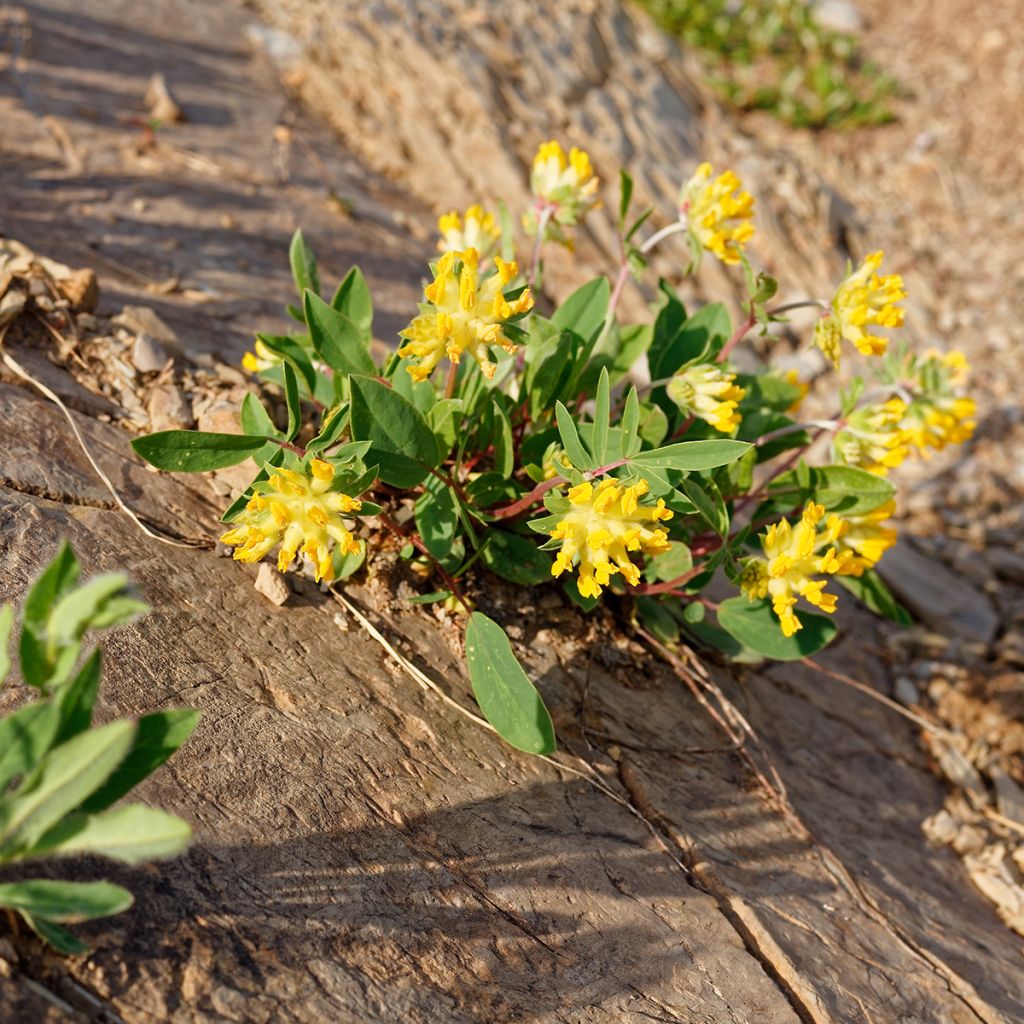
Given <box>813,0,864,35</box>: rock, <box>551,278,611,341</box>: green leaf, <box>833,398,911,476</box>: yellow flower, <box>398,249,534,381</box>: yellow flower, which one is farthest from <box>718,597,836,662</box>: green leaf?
<box>813,0,864,35</box>: rock

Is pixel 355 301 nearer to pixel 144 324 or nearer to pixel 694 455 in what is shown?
pixel 144 324

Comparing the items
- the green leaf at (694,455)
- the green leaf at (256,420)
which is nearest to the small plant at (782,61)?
the green leaf at (694,455)

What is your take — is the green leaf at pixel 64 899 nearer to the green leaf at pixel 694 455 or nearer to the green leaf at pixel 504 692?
the green leaf at pixel 504 692

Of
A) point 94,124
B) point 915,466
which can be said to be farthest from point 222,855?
point 915,466

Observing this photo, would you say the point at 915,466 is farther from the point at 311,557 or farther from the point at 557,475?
the point at 311,557

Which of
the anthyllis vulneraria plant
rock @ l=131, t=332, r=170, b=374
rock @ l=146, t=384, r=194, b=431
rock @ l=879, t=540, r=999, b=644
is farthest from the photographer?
rock @ l=879, t=540, r=999, b=644

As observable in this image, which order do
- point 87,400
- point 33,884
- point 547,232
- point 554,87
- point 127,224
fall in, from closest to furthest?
point 33,884, point 87,400, point 547,232, point 127,224, point 554,87

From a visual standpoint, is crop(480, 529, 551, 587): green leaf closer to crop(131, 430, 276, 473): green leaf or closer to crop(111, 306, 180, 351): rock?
crop(131, 430, 276, 473): green leaf
